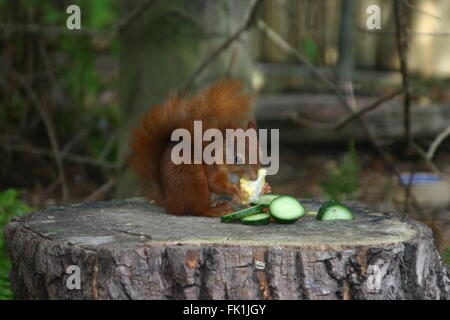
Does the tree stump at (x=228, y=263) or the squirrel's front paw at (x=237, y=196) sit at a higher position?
the squirrel's front paw at (x=237, y=196)

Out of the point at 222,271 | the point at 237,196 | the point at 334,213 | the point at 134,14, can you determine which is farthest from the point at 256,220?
the point at 134,14

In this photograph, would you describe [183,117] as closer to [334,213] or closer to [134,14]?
[334,213]

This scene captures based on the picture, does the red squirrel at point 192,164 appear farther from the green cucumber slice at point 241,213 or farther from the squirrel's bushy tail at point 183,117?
the green cucumber slice at point 241,213

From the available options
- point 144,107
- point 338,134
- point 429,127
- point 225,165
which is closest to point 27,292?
point 225,165

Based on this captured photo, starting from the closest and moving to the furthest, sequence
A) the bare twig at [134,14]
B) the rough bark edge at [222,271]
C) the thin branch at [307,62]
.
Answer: the rough bark edge at [222,271] → the thin branch at [307,62] → the bare twig at [134,14]

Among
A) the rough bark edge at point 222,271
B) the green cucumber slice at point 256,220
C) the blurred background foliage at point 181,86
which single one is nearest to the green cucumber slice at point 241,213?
the green cucumber slice at point 256,220

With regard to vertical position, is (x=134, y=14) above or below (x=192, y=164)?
above

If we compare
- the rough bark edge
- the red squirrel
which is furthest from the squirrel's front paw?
the rough bark edge
